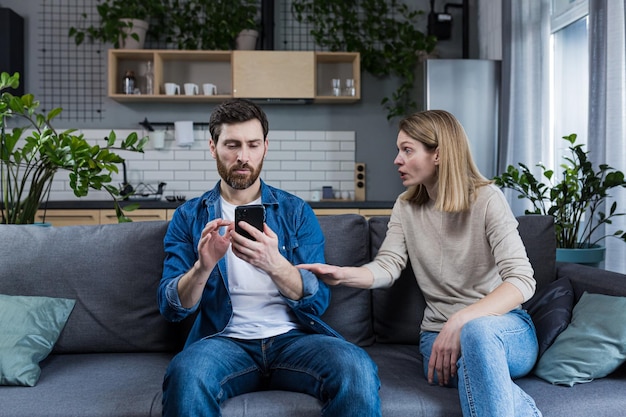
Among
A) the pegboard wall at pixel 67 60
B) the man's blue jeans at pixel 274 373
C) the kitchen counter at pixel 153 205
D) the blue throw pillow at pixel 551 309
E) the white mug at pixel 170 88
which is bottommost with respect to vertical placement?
the man's blue jeans at pixel 274 373

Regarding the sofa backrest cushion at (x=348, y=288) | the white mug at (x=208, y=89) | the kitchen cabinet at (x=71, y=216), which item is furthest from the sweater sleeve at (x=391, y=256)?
the white mug at (x=208, y=89)

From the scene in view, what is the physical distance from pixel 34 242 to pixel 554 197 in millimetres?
2276

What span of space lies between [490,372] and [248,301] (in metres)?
0.74

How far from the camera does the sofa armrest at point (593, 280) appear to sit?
2039mm

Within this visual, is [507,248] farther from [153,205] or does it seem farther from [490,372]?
[153,205]

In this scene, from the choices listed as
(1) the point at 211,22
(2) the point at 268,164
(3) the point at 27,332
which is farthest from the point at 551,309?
(1) the point at 211,22

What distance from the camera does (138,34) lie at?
514cm

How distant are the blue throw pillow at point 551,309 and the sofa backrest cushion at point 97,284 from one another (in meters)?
1.17

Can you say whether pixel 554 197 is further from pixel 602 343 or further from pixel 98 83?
pixel 98 83

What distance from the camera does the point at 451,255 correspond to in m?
2.04

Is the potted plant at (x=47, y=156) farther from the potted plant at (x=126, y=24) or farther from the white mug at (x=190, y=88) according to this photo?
the potted plant at (x=126, y=24)

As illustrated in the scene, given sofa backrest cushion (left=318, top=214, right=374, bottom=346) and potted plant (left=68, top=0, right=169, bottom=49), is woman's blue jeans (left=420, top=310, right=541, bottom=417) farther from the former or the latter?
potted plant (left=68, top=0, right=169, bottom=49)

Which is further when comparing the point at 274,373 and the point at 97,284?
the point at 97,284

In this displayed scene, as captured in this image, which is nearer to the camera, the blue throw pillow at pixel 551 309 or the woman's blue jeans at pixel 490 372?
the woman's blue jeans at pixel 490 372
